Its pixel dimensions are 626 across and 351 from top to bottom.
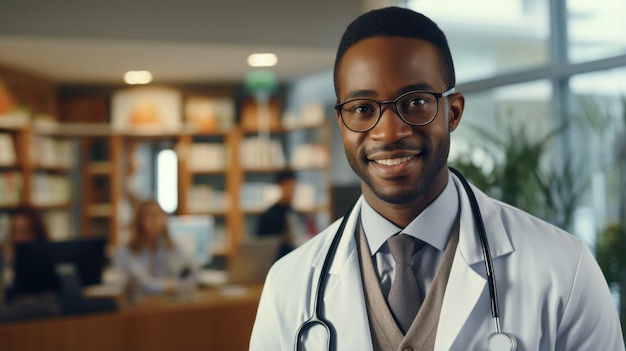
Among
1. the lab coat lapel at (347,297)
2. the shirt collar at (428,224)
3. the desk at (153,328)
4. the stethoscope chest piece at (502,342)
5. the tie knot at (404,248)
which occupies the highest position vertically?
the shirt collar at (428,224)

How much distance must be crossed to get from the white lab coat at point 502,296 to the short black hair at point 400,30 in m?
0.25

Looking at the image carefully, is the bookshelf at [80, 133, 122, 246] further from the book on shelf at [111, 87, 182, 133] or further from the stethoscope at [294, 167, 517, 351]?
the stethoscope at [294, 167, 517, 351]

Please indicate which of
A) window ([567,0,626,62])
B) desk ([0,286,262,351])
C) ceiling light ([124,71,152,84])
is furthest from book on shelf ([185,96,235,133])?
window ([567,0,626,62])

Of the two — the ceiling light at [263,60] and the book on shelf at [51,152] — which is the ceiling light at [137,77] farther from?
the ceiling light at [263,60]

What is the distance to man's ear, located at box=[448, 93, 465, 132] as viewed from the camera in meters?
1.16

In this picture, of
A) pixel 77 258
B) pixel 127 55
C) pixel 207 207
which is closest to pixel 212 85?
pixel 207 207

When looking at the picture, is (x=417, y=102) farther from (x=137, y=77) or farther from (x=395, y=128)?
(x=137, y=77)

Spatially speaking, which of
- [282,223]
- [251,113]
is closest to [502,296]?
[282,223]

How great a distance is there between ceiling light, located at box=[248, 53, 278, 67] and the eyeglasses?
5.52 metres

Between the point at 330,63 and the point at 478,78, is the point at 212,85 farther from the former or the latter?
the point at 478,78

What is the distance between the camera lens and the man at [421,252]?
3.59 feet

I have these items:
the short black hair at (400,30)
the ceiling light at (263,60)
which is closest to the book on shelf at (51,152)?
the ceiling light at (263,60)

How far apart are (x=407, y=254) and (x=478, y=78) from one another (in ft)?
14.9

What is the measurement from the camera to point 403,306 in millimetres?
1165
